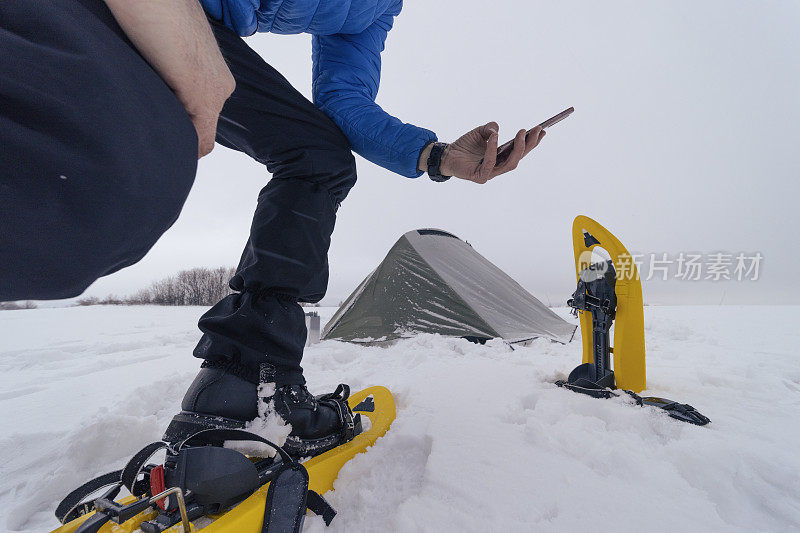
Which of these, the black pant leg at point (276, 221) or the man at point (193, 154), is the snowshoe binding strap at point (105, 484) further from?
the black pant leg at point (276, 221)

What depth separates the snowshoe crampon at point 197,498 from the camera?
556mm

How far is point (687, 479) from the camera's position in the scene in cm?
74

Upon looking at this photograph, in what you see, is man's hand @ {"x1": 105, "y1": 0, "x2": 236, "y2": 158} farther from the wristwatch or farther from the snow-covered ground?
the snow-covered ground

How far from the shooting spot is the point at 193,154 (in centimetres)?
45

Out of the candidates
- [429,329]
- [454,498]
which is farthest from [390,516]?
[429,329]

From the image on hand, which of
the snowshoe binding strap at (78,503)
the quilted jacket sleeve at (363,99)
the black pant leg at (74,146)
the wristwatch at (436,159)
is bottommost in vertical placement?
the snowshoe binding strap at (78,503)

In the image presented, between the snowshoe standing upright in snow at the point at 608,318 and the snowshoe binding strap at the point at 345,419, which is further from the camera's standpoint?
the snowshoe standing upright in snow at the point at 608,318

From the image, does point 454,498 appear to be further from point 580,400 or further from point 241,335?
point 580,400

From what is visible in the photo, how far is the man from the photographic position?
12.1 inches

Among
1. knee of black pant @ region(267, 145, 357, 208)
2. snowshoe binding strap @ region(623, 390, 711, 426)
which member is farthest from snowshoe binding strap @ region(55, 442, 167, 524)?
snowshoe binding strap @ region(623, 390, 711, 426)

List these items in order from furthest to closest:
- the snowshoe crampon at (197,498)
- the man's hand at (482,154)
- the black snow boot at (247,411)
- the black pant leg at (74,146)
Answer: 1. the man's hand at (482,154)
2. the black snow boot at (247,411)
3. the snowshoe crampon at (197,498)
4. the black pant leg at (74,146)

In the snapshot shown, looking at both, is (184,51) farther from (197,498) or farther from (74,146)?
(197,498)

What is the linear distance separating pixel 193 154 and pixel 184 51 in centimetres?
12

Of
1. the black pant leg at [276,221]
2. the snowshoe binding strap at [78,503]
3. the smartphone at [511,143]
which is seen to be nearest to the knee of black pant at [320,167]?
the black pant leg at [276,221]
